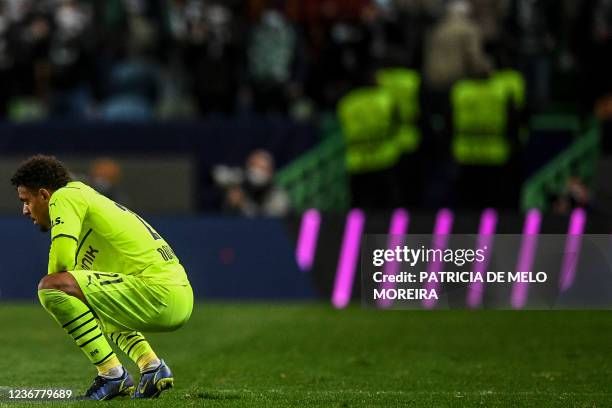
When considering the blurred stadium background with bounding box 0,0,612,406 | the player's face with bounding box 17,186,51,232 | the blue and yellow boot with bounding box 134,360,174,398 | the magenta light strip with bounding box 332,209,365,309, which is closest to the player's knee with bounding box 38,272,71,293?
the player's face with bounding box 17,186,51,232

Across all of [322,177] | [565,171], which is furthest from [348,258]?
[565,171]

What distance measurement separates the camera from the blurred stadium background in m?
16.3

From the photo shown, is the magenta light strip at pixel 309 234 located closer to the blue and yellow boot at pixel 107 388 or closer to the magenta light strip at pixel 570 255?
the magenta light strip at pixel 570 255

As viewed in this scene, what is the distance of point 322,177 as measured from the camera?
1831 centimetres

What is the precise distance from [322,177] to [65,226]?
33.9 feet

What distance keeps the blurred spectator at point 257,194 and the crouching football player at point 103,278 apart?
888cm

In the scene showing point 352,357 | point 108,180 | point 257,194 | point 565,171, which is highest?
point 352,357

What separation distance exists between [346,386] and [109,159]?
30.4 ft

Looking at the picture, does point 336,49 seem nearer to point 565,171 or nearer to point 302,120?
point 302,120

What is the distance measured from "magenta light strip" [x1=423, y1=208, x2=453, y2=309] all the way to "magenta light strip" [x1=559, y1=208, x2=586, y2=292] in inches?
41.4

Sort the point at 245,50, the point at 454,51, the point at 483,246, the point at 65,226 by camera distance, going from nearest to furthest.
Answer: the point at 65,226 → the point at 483,246 → the point at 454,51 → the point at 245,50

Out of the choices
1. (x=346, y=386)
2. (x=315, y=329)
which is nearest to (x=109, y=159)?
(x=315, y=329)

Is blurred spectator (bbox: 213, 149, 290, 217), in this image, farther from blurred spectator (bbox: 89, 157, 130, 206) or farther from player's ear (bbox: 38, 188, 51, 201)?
player's ear (bbox: 38, 188, 51, 201)

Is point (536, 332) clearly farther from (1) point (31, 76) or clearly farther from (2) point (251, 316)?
(1) point (31, 76)
